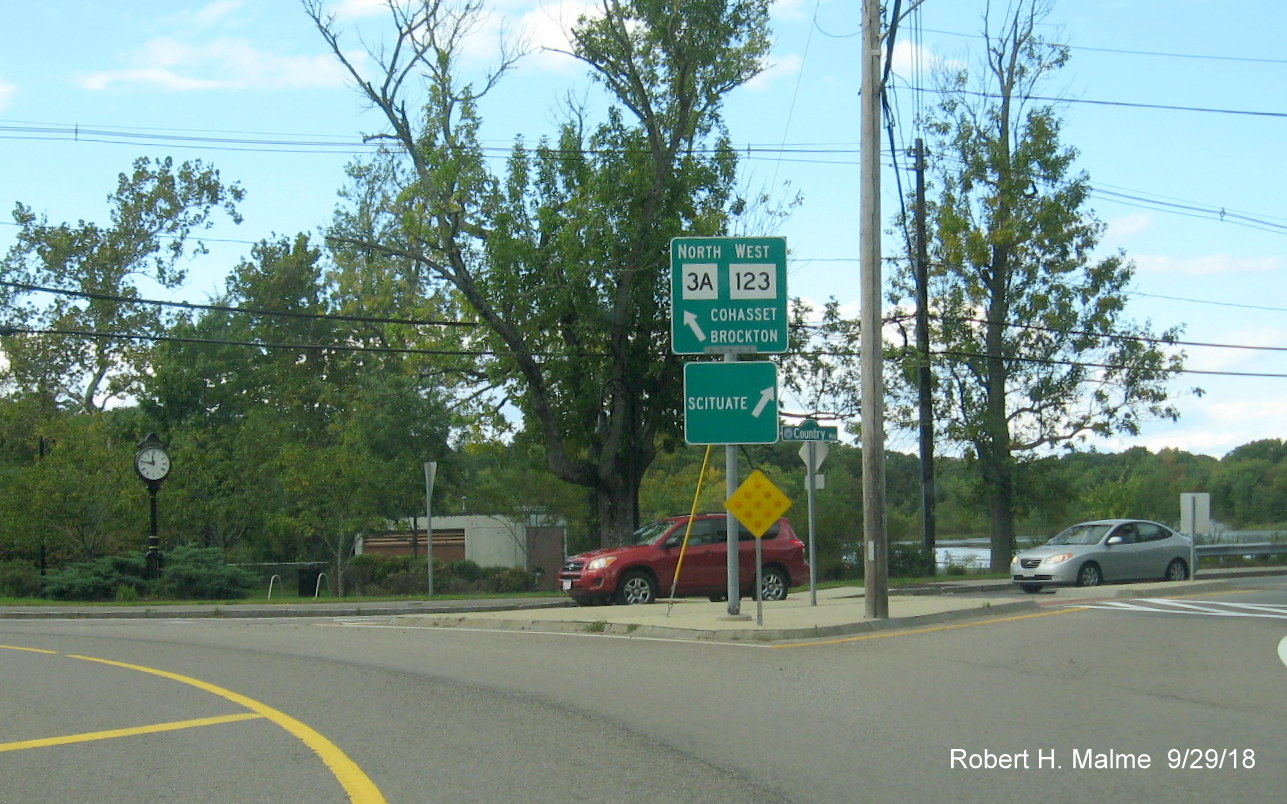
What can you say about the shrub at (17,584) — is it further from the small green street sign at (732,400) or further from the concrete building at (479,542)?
the small green street sign at (732,400)

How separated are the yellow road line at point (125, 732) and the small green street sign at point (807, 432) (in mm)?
11025

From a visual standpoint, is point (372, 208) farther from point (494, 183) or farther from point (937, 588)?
point (937, 588)

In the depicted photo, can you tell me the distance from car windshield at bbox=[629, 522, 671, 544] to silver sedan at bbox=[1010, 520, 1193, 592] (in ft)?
25.2

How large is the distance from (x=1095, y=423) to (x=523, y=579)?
58.2ft

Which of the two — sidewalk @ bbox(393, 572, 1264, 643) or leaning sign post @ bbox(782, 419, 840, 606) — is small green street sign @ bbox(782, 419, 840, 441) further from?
sidewalk @ bbox(393, 572, 1264, 643)

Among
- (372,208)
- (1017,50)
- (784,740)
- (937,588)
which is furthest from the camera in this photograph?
(372,208)

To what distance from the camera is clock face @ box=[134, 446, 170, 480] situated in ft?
84.8

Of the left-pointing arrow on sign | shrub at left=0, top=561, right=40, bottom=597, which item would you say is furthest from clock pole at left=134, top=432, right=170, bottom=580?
the left-pointing arrow on sign

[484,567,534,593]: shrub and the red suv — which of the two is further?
[484,567,534,593]: shrub

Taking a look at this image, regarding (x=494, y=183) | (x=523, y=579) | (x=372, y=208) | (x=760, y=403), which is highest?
(x=372, y=208)

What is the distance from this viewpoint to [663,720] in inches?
321

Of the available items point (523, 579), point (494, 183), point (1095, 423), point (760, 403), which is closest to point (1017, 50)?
point (1095, 423)

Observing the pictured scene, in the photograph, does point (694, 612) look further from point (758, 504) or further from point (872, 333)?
point (872, 333)

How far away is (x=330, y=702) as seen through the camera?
9188 mm
